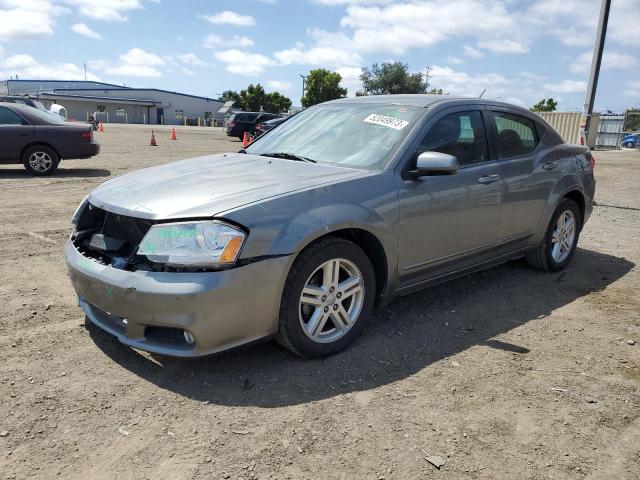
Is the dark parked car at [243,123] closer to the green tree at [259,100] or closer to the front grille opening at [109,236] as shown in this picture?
the front grille opening at [109,236]

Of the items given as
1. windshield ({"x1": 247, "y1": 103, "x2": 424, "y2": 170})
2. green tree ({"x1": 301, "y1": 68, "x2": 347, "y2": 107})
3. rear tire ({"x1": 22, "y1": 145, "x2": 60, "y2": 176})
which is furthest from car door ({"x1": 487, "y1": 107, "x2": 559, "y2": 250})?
green tree ({"x1": 301, "y1": 68, "x2": 347, "y2": 107})

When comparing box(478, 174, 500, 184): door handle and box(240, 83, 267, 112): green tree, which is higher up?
box(240, 83, 267, 112): green tree

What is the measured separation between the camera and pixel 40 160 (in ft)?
36.4

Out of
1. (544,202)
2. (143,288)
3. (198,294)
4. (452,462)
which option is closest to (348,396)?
(452,462)

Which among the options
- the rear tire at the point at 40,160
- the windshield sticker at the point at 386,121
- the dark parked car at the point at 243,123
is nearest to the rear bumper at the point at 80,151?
the rear tire at the point at 40,160

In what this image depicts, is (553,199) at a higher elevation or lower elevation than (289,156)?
lower

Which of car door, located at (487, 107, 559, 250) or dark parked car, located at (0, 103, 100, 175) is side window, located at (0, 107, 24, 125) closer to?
dark parked car, located at (0, 103, 100, 175)

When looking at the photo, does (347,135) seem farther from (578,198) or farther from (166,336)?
(578,198)

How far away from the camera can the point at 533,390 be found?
3.03 meters

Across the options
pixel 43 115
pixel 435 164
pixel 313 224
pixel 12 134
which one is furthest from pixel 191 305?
pixel 43 115

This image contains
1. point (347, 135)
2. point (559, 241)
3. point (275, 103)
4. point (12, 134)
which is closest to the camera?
→ point (347, 135)

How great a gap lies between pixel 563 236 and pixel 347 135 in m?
2.67

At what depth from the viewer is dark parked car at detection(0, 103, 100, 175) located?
10852 millimetres

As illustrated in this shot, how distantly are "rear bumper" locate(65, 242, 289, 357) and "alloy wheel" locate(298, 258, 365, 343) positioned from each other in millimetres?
273
